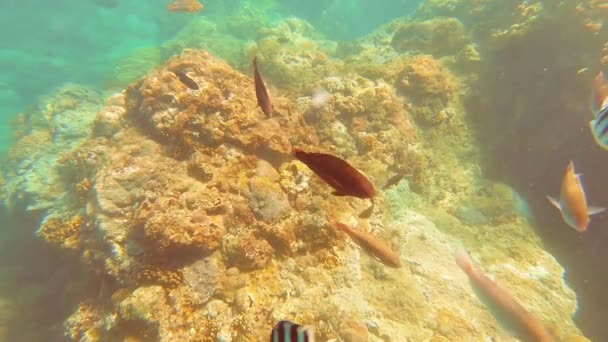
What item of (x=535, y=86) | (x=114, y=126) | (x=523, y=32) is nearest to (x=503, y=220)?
(x=535, y=86)

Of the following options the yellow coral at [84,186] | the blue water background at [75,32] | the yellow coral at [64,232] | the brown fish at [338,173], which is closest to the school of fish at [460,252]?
the brown fish at [338,173]

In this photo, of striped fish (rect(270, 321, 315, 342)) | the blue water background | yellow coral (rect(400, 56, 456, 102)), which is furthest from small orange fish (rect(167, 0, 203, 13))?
the blue water background

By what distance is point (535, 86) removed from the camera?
893 centimetres

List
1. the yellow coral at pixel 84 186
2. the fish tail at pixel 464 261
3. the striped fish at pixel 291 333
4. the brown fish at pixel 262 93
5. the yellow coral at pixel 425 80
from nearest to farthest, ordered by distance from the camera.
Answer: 1. the striped fish at pixel 291 333
2. the brown fish at pixel 262 93
3. the fish tail at pixel 464 261
4. the yellow coral at pixel 84 186
5. the yellow coral at pixel 425 80

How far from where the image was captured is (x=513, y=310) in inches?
207

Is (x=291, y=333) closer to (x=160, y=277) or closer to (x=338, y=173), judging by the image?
(x=338, y=173)

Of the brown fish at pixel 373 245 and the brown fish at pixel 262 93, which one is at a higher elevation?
the brown fish at pixel 262 93

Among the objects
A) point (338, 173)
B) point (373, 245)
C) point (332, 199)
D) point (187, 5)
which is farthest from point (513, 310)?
point (187, 5)

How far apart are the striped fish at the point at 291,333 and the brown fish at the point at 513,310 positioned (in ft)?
17.4

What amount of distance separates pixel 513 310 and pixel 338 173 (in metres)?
5.38

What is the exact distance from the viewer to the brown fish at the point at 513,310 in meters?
5.15

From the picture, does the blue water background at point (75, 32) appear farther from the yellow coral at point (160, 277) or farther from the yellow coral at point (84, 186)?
the yellow coral at point (160, 277)

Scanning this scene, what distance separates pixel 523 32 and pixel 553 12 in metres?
0.82

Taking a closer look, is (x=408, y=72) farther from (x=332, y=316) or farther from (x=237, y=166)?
(x=332, y=316)
